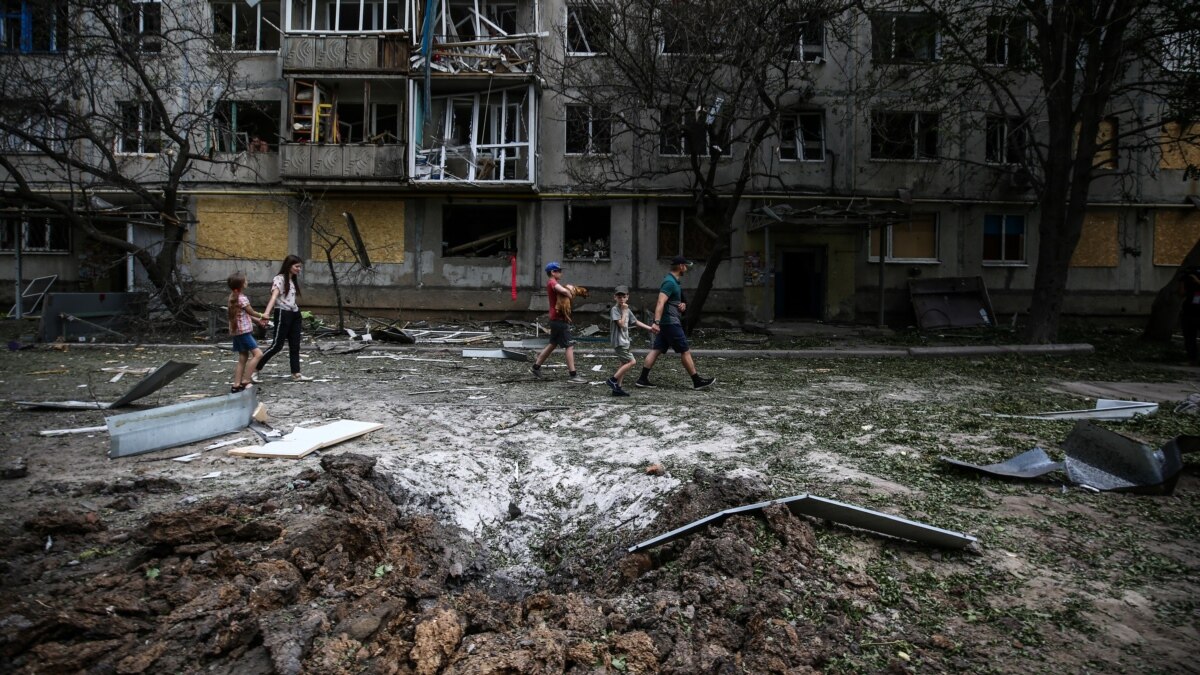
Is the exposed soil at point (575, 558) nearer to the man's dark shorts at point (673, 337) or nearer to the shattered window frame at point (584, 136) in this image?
the man's dark shorts at point (673, 337)

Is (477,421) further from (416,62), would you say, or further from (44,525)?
(416,62)

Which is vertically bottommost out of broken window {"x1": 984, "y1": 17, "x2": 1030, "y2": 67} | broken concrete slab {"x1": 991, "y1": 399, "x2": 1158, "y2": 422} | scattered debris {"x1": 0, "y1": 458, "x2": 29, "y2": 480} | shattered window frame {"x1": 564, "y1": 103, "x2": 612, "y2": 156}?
scattered debris {"x1": 0, "y1": 458, "x2": 29, "y2": 480}

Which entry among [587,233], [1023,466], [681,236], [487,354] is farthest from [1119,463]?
[587,233]

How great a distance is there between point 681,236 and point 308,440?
16.3 m

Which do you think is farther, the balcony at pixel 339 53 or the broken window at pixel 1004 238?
the broken window at pixel 1004 238

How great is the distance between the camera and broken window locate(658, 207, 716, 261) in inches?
825

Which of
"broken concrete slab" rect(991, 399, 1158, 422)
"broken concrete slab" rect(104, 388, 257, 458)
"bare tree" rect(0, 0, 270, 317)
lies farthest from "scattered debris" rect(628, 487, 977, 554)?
"bare tree" rect(0, 0, 270, 317)

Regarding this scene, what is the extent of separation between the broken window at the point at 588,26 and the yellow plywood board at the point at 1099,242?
15909 mm

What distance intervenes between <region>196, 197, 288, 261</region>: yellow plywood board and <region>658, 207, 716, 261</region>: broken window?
444 inches

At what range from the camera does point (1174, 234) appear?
21578mm

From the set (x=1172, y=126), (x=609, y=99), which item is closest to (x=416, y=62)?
(x=609, y=99)

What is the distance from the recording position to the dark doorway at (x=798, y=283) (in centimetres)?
2173

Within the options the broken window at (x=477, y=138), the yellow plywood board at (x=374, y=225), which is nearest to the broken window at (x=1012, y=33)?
the broken window at (x=477, y=138)

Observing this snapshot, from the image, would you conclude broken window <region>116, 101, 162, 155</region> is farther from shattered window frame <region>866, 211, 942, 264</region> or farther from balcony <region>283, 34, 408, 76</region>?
shattered window frame <region>866, 211, 942, 264</region>
